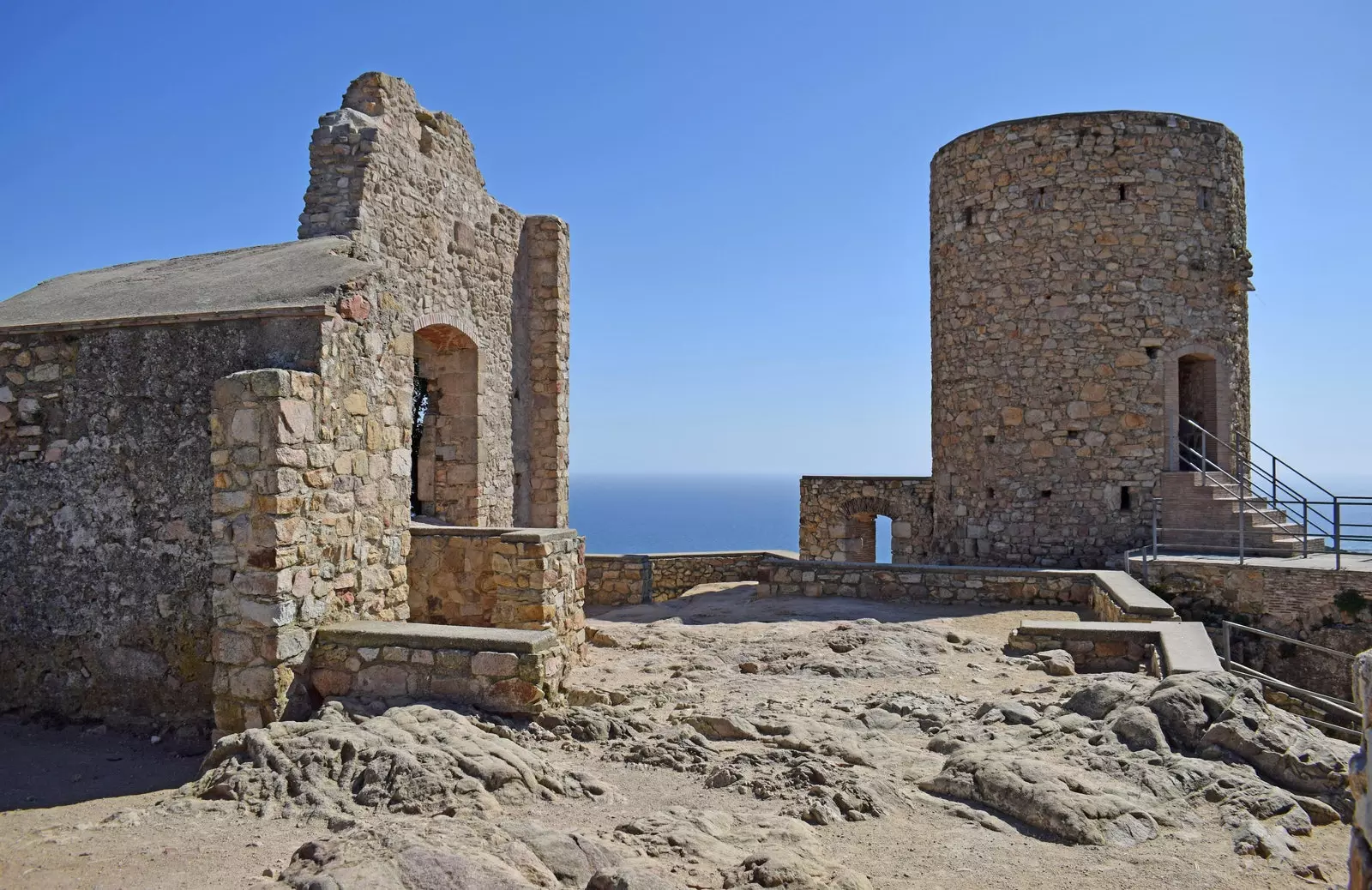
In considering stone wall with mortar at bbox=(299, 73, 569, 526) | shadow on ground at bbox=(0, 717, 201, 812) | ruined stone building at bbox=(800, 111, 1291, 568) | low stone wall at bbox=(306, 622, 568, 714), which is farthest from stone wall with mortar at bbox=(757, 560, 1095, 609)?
shadow on ground at bbox=(0, 717, 201, 812)

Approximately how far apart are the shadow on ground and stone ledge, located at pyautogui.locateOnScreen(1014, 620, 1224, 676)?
21.0 feet

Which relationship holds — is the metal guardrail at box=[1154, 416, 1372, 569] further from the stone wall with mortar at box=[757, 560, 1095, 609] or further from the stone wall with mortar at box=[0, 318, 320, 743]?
the stone wall with mortar at box=[0, 318, 320, 743]

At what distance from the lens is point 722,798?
4.86m

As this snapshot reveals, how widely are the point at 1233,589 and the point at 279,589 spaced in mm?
11303

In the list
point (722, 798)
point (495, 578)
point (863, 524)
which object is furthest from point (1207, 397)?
point (722, 798)

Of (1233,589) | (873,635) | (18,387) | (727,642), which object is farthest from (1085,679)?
(18,387)

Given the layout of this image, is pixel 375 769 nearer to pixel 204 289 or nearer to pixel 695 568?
pixel 204 289

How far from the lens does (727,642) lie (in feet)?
30.6

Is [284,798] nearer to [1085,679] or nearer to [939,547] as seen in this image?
[1085,679]

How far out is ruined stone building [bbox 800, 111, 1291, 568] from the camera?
45.8ft

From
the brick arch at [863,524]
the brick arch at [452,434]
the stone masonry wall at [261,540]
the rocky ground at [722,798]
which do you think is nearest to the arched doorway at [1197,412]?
the brick arch at [863,524]

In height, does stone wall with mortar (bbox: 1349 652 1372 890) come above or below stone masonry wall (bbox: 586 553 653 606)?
above

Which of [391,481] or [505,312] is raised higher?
[505,312]

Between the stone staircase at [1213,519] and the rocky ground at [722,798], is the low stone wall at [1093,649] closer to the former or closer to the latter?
the rocky ground at [722,798]
